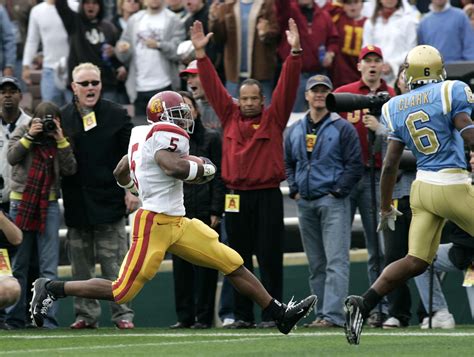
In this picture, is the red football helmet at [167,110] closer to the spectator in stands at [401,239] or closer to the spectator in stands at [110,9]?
the spectator in stands at [401,239]

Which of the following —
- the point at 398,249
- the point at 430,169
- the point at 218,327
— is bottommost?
the point at 218,327

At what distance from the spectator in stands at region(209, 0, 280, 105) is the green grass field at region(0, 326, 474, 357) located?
3212 millimetres

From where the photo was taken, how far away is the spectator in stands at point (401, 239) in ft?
37.9

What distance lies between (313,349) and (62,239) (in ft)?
14.8

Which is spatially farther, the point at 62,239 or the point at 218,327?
the point at 62,239

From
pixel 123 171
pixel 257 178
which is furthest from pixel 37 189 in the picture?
pixel 123 171

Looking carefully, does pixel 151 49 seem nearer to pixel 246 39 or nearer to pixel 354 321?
pixel 246 39

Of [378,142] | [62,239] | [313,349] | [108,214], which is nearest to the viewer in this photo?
[313,349]

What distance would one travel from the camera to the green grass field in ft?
29.3

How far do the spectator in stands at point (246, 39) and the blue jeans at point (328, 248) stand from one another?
207 centimetres

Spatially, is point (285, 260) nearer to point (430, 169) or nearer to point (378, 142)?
point (378, 142)

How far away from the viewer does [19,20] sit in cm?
1586

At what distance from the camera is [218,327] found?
12.2 meters

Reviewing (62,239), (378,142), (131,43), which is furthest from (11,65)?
(378,142)
